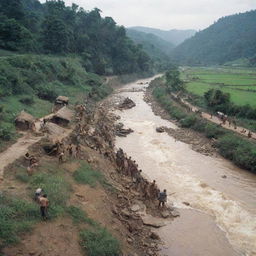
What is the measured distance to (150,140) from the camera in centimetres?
3956

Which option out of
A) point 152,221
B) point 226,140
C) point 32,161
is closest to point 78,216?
point 32,161

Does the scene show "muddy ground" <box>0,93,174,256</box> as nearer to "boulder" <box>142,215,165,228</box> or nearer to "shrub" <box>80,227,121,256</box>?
"boulder" <box>142,215,165,228</box>

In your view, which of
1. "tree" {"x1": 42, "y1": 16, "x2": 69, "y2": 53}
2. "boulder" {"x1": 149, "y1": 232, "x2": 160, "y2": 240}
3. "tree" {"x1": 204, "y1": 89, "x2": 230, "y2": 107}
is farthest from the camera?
"tree" {"x1": 42, "y1": 16, "x2": 69, "y2": 53}

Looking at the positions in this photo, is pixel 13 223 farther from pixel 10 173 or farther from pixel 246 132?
pixel 246 132

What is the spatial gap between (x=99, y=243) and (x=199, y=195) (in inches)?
469

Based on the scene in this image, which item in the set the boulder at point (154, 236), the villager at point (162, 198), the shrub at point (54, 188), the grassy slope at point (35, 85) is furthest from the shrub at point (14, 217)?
the villager at point (162, 198)

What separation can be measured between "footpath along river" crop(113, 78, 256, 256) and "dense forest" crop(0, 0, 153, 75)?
27.5 metres

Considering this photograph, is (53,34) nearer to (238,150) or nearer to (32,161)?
(238,150)

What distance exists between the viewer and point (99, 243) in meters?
15.1

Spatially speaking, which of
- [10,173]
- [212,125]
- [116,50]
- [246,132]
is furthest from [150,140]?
[116,50]

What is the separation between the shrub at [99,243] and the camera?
48.3ft

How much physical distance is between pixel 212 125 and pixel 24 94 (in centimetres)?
2172

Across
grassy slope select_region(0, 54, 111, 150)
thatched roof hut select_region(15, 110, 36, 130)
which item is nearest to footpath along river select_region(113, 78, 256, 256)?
thatched roof hut select_region(15, 110, 36, 130)

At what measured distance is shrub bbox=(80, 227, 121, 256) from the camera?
14.7 m
